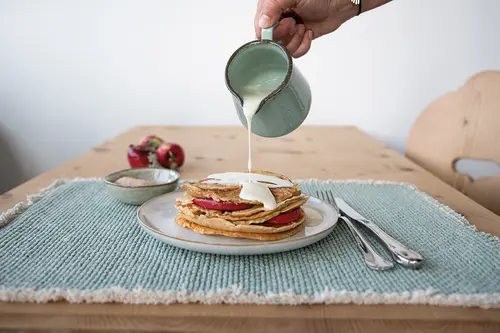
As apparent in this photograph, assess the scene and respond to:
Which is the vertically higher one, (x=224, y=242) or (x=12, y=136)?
(x=224, y=242)

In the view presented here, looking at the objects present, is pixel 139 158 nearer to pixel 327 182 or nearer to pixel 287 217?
pixel 327 182

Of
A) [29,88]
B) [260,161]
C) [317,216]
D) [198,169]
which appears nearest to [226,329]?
[317,216]

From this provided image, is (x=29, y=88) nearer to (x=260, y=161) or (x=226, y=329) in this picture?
(x=260, y=161)

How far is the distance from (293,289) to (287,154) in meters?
1.04

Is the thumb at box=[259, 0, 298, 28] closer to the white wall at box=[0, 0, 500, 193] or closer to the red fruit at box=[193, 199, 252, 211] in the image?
the red fruit at box=[193, 199, 252, 211]

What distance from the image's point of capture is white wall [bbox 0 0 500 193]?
2.51 meters

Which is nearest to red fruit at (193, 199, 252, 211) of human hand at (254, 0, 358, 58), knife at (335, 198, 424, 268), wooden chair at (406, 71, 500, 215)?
knife at (335, 198, 424, 268)

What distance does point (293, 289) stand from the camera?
720mm

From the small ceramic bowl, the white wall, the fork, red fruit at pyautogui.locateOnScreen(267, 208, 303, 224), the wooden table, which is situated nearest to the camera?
the wooden table

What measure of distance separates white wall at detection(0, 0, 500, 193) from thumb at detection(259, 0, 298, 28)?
49.7 inches

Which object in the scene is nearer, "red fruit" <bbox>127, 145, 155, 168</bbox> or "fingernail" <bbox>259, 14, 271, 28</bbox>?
"fingernail" <bbox>259, 14, 271, 28</bbox>

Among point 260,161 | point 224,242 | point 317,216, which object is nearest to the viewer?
point 224,242

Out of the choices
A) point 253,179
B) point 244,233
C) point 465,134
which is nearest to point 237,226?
point 244,233

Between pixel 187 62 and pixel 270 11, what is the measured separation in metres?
1.41
